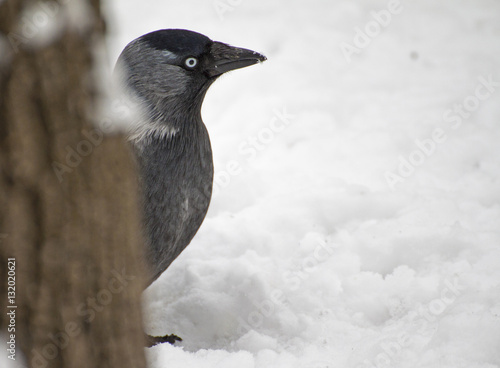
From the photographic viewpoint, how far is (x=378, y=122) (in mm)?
4625

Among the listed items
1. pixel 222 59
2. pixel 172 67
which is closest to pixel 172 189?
pixel 172 67

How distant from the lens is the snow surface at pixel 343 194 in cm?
285

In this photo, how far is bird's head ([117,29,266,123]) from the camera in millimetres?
2838

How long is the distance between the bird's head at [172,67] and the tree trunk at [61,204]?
4.10ft

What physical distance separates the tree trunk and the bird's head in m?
1.25

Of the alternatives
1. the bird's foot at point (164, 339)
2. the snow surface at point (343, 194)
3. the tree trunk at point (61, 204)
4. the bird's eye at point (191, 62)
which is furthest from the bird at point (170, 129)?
the tree trunk at point (61, 204)

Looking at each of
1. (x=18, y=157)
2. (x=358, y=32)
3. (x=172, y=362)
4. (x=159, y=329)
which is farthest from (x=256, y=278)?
(x=358, y=32)

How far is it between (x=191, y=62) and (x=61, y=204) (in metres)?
1.57

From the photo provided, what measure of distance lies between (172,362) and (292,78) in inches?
123

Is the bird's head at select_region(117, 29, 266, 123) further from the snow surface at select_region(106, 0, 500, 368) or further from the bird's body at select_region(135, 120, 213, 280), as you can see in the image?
the snow surface at select_region(106, 0, 500, 368)

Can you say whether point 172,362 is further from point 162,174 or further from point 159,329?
point 162,174

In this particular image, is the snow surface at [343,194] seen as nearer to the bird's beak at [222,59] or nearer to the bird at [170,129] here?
the bird at [170,129]

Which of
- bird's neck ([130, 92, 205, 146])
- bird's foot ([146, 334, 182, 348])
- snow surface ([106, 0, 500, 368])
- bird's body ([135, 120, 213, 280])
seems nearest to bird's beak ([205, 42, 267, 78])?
bird's neck ([130, 92, 205, 146])

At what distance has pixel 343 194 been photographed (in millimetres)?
3832
